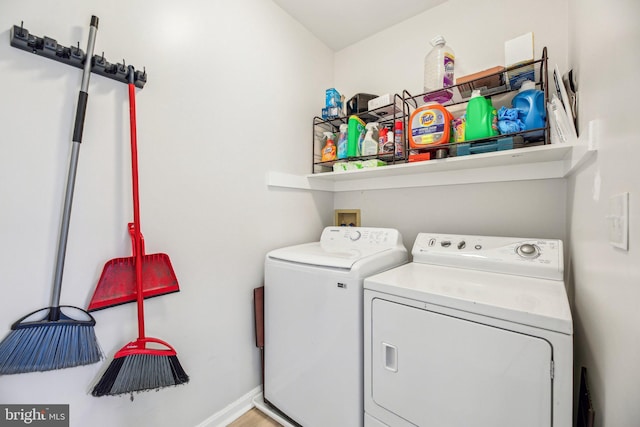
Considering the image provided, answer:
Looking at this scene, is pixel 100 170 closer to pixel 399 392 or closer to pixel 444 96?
pixel 399 392

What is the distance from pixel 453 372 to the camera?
923 millimetres

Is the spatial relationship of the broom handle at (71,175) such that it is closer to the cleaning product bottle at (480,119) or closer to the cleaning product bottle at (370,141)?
the cleaning product bottle at (370,141)

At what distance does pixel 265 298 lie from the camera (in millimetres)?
1551

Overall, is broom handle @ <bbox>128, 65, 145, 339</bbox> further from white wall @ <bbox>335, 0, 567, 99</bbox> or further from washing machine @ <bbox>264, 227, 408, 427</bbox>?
white wall @ <bbox>335, 0, 567, 99</bbox>

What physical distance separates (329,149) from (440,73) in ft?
2.81

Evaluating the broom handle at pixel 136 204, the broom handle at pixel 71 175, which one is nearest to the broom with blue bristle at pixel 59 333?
the broom handle at pixel 71 175

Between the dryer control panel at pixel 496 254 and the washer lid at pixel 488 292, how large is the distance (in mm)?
38

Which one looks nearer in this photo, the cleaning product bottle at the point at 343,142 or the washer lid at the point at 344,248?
the washer lid at the point at 344,248

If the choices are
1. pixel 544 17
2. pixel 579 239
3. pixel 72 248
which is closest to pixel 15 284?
pixel 72 248

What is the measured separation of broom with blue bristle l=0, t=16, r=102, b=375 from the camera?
32.6 inches

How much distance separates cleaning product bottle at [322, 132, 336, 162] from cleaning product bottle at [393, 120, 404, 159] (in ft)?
1.59

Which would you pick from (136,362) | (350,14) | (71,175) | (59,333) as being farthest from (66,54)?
(350,14)

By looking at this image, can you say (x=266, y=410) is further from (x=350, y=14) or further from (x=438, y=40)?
(x=350, y=14)

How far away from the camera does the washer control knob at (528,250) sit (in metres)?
1.21
